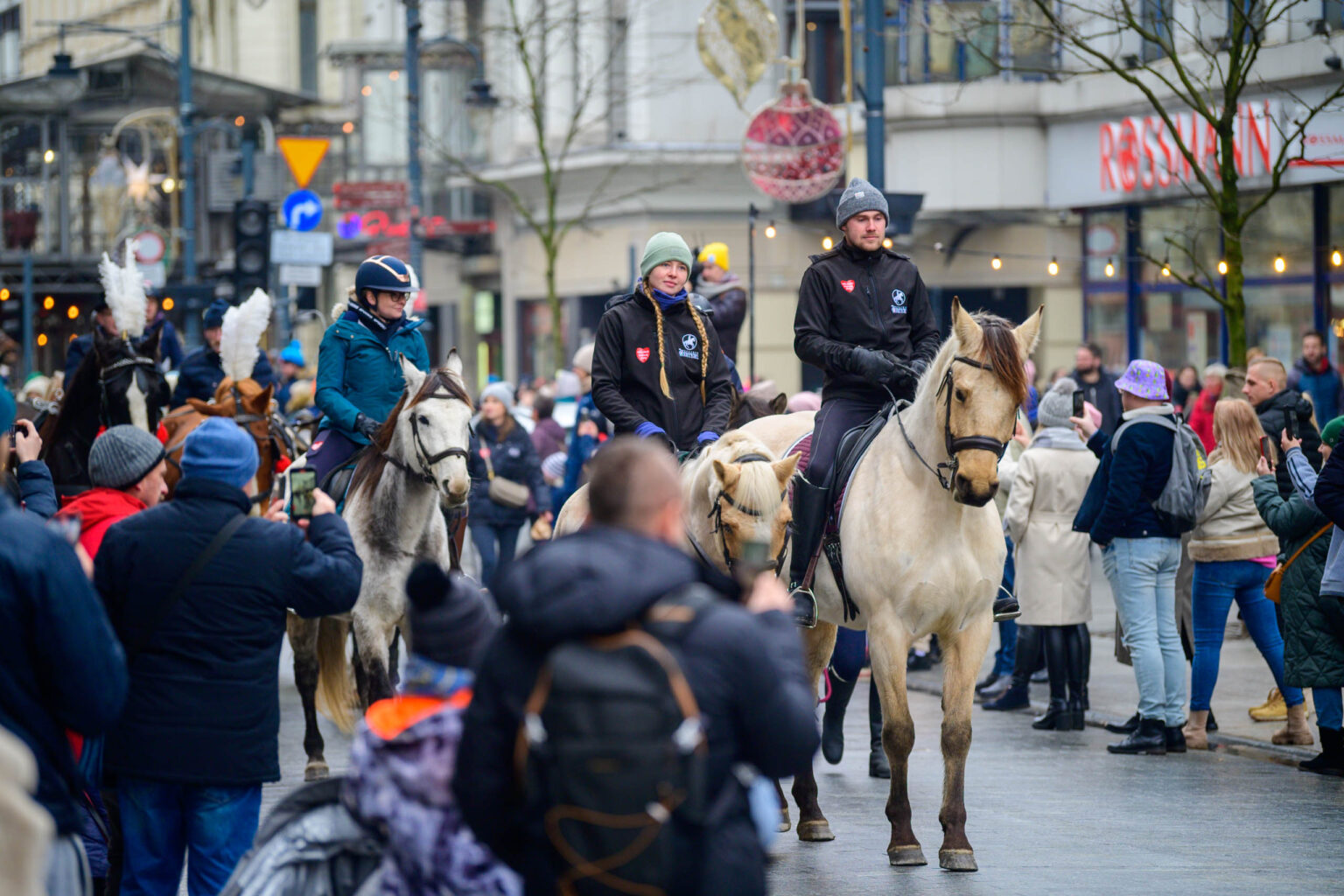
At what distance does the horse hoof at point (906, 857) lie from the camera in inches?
311

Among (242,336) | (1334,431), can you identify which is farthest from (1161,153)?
(242,336)

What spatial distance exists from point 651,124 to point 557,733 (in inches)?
1234

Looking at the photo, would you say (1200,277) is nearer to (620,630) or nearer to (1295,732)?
(1295,732)

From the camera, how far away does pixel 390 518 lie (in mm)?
9461

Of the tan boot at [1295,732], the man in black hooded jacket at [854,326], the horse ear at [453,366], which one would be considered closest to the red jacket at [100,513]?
the horse ear at [453,366]

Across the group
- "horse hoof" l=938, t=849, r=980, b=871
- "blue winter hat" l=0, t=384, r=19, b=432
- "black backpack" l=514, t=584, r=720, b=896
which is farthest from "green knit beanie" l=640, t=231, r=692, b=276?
"black backpack" l=514, t=584, r=720, b=896

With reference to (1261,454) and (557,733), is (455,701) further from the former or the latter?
(1261,454)

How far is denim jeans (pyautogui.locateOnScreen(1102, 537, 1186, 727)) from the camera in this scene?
10.8 meters

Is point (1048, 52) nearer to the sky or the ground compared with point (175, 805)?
nearer to the sky

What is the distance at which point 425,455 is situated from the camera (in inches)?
357

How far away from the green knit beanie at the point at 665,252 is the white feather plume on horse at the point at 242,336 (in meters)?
4.79

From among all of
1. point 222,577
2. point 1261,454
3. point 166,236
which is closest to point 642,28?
point 166,236

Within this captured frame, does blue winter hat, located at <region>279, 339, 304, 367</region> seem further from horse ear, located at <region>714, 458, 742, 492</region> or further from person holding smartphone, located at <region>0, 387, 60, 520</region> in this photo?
horse ear, located at <region>714, 458, 742, 492</region>

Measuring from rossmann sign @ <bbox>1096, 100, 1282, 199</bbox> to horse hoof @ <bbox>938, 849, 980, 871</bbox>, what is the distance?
1375cm
